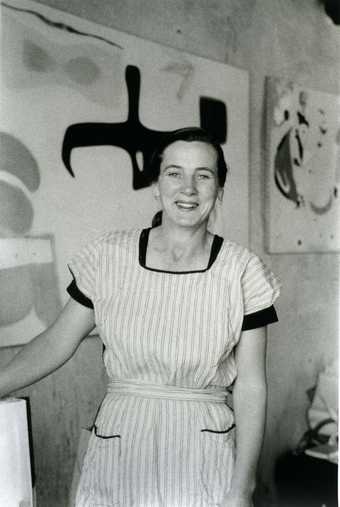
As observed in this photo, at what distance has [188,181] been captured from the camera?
1060 millimetres

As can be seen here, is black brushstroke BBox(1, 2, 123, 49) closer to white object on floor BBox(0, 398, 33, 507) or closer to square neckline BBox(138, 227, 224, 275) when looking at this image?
square neckline BBox(138, 227, 224, 275)

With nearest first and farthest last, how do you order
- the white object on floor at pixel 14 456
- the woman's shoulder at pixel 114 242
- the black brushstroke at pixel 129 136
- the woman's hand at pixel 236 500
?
the white object on floor at pixel 14 456
the woman's hand at pixel 236 500
the woman's shoulder at pixel 114 242
the black brushstroke at pixel 129 136

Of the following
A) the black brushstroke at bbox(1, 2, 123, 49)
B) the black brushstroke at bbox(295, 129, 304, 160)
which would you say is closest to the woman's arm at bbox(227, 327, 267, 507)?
the black brushstroke at bbox(1, 2, 123, 49)

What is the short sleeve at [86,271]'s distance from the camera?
3.50 feet

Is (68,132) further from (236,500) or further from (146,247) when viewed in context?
(236,500)

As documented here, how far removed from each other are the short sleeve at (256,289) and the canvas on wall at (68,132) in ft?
1.56

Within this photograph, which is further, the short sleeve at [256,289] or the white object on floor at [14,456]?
the short sleeve at [256,289]

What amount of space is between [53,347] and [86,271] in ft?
0.46

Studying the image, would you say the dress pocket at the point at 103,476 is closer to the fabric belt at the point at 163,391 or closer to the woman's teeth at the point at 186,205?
the fabric belt at the point at 163,391

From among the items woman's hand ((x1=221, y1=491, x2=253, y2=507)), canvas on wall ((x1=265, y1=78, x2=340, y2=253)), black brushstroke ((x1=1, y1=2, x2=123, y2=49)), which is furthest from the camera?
canvas on wall ((x1=265, y1=78, x2=340, y2=253))

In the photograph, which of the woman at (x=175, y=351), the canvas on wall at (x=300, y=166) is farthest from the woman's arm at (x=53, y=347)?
the canvas on wall at (x=300, y=166)

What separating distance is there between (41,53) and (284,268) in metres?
1.11

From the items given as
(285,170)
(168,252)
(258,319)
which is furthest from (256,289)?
(285,170)

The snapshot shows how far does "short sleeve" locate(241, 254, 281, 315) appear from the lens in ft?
3.44
